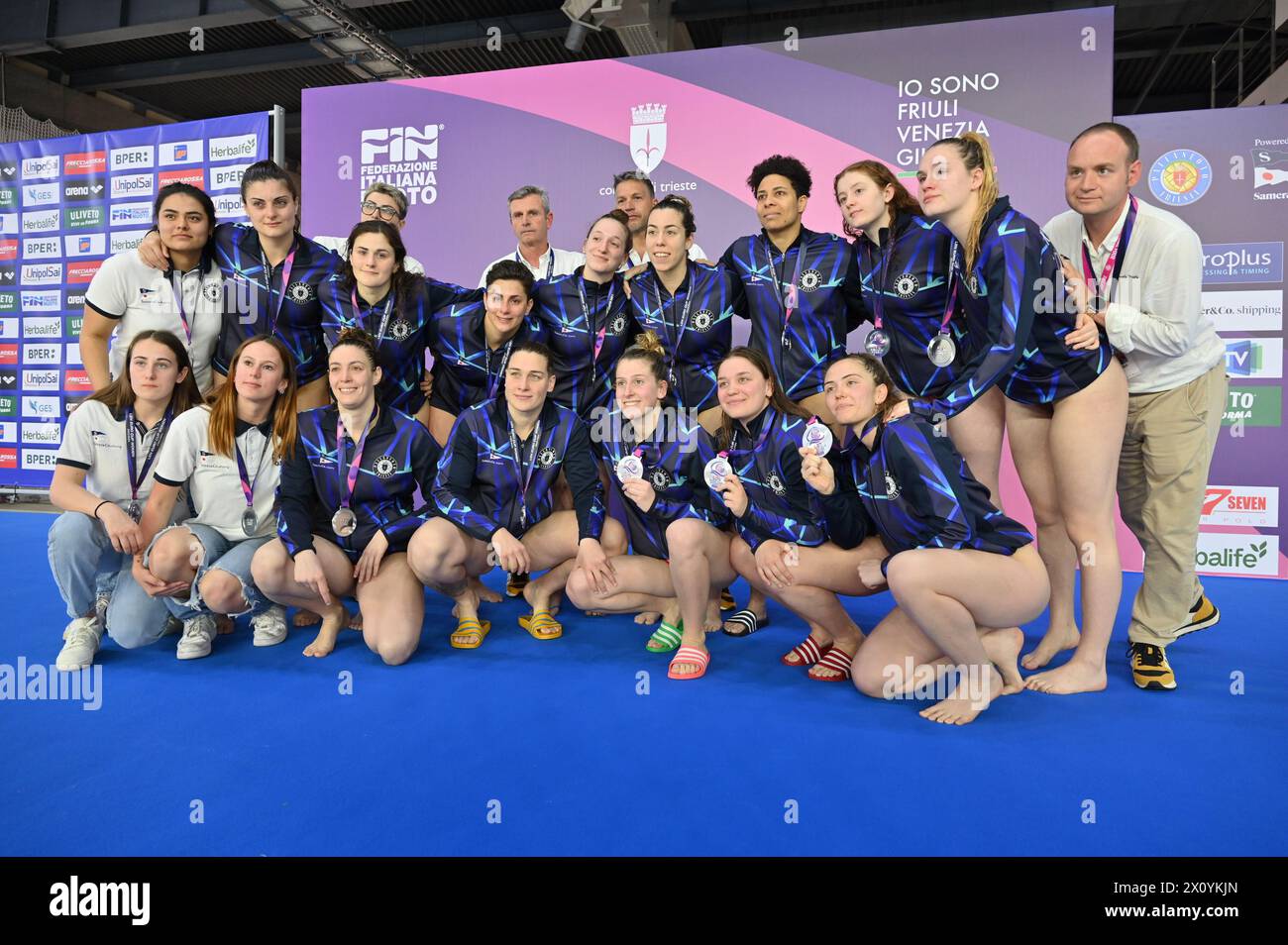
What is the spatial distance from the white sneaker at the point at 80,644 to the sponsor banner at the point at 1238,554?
5572 millimetres

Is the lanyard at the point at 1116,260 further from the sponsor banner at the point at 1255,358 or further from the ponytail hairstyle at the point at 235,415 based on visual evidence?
the ponytail hairstyle at the point at 235,415

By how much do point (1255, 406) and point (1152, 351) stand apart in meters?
2.69

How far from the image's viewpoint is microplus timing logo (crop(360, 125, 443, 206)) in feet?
19.1

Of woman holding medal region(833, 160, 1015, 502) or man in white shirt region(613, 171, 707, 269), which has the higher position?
man in white shirt region(613, 171, 707, 269)

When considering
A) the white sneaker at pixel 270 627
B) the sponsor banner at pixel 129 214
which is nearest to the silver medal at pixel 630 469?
the white sneaker at pixel 270 627

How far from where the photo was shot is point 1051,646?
9.61ft

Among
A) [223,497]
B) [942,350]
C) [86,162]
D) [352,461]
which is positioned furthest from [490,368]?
[86,162]

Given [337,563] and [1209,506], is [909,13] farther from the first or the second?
[337,563]

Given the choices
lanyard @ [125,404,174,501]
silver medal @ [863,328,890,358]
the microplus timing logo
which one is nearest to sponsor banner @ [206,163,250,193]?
the microplus timing logo

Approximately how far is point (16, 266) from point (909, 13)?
952 centimetres

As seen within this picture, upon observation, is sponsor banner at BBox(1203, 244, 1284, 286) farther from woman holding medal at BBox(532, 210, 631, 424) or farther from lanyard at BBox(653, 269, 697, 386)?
woman holding medal at BBox(532, 210, 631, 424)

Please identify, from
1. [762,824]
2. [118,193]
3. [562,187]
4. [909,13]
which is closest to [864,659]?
[762,824]

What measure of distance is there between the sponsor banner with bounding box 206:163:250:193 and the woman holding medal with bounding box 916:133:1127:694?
5640 millimetres

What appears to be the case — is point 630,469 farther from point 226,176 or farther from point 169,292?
point 226,176
